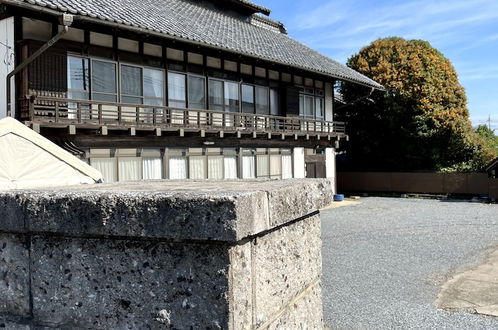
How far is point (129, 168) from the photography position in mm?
14703

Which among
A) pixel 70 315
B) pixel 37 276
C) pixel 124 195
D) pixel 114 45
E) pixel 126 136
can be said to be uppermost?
pixel 114 45

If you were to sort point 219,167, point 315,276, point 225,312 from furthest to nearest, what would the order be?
point 219,167 → point 315,276 → point 225,312

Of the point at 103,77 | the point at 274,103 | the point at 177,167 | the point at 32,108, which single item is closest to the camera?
the point at 32,108

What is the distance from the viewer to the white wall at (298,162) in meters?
22.8

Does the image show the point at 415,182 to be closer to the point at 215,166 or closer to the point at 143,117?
the point at 215,166

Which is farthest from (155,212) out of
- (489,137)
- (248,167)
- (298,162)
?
(489,137)

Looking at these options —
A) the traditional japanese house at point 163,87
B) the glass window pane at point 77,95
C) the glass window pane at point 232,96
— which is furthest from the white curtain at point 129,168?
the glass window pane at point 232,96

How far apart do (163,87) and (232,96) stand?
384 centimetres

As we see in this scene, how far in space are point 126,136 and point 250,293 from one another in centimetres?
1340

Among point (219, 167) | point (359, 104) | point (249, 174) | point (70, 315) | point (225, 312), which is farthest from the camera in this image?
point (359, 104)

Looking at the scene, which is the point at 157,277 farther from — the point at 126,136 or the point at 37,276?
the point at 126,136

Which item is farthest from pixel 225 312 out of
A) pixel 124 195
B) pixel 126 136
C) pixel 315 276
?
pixel 126 136

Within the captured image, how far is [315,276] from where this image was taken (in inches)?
82.7

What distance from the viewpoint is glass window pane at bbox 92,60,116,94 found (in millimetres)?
13812
